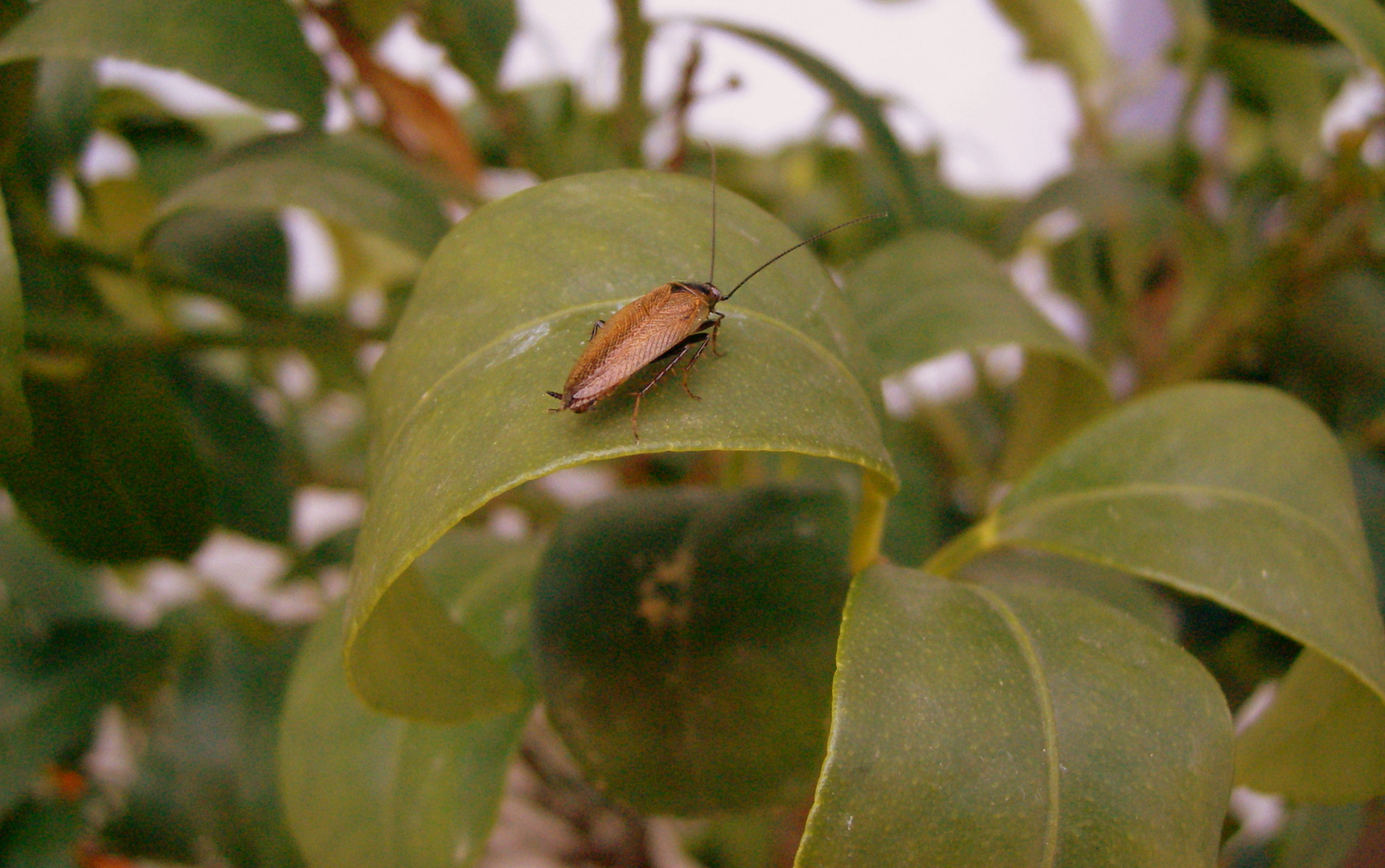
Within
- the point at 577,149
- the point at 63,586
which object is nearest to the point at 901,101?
the point at 577,149

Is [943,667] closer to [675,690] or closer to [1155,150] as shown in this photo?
[675,690]

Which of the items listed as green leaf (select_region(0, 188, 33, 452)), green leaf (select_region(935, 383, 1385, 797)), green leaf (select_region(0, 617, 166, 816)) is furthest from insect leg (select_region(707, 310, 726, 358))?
green leaf (select_region(0, 617, 166, 816))

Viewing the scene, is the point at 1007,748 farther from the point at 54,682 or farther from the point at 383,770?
the point at 54,682

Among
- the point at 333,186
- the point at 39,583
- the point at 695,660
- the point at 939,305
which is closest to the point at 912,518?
the point at 939,305

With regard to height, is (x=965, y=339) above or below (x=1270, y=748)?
above

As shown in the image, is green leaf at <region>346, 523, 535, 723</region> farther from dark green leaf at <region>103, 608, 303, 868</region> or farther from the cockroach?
dark green leaf at <region>103, 608, 303, 868</region>

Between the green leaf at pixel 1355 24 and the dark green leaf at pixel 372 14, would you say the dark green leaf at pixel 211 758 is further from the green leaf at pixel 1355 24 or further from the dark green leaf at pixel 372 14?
the green leaf at pixel 1355 24
